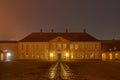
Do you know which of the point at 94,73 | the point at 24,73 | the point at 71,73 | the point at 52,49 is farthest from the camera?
the point at 52,49

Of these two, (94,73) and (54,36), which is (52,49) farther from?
(94,73)

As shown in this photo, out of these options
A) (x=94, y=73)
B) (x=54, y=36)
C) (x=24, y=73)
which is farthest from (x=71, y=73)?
(x=54, y=36)

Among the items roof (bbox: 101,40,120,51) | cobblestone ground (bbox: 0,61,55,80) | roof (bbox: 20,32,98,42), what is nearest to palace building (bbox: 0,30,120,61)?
roof (bbox: 20,32,98,42)

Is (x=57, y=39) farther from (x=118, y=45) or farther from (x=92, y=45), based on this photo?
(x=118, y=45)

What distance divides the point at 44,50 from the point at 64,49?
5527 mm

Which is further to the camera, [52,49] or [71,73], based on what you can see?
[52,49]

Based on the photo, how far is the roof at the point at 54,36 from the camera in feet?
299

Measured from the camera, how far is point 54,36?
3701 inches

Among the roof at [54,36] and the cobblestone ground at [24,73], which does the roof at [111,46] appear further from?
the cobblestone ground at [24,73]

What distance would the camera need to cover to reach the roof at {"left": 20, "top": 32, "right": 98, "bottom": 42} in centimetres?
9119

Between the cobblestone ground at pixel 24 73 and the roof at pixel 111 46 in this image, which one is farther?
the roof at pixel 111 46

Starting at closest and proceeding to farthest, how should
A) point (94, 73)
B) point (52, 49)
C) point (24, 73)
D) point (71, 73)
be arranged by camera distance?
point (71, 73) → point (94, 73) → point (24, 73) → point (52, 49)

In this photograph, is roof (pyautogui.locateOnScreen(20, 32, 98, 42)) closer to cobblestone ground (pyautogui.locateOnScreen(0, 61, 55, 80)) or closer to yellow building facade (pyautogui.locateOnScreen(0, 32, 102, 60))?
yellow building facade (pyautogui.locateOnScreen(0, 32, 102, 60))

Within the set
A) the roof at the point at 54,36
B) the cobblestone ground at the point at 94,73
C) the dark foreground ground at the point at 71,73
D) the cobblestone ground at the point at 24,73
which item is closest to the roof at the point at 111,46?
the roof at the point at 54,36
